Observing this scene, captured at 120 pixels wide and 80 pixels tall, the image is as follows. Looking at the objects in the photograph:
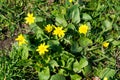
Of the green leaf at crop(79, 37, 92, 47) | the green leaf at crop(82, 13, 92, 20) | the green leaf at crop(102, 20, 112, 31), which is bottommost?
the green leaf at crop(79, 37, 92, 47)

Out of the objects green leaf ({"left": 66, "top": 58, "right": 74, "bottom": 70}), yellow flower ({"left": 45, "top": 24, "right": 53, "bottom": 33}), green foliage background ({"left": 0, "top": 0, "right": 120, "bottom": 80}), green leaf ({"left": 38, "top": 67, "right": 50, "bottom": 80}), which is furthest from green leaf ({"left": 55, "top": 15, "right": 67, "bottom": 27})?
green leaf ({"left": 38, "top": 67, "right": 50, "bottom": 80})

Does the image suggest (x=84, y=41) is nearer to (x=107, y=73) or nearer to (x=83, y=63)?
(x=83, y=63)

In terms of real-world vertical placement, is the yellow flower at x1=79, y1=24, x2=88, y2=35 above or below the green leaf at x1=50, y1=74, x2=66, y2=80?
above

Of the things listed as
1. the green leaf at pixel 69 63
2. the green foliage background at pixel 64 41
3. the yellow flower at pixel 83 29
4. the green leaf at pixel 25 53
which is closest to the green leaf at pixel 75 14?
the green foliage background at pixel 64 41

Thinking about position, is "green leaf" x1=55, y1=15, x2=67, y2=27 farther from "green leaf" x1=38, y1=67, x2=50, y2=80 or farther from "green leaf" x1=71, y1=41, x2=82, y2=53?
"green leaf" x1=38, y1=67, x2=50, y2=80

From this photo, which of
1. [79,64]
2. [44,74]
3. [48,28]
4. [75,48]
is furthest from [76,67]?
[48,28]

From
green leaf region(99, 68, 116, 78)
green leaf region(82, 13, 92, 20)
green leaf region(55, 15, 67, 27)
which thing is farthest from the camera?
green leaf region(82, 13, 92, 20)

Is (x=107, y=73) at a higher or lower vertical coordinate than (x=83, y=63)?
lower

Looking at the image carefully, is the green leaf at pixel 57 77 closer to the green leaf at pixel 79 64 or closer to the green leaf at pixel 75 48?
the green leaf at pixel 79 64
